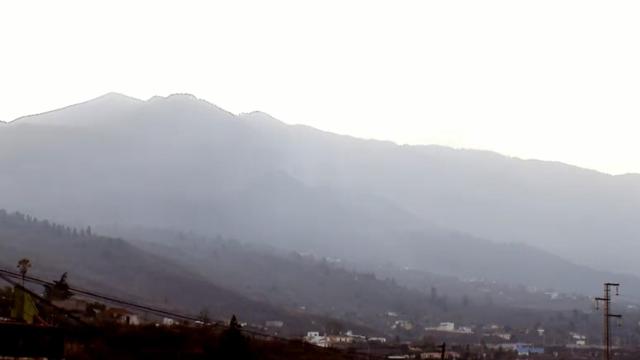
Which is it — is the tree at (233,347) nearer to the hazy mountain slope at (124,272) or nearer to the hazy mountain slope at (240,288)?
the hazy mountain slope at (240,288)

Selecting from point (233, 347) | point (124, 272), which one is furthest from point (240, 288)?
point (233, 347)

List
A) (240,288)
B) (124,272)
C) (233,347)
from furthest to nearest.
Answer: (240,288), (124,272), (233,347)

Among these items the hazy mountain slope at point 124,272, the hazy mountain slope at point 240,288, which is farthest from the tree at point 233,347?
the hazy mountain slope at point 124,272

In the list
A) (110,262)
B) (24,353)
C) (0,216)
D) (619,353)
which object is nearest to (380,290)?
(110,262)

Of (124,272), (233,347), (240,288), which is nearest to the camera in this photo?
(233,347)

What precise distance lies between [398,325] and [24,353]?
138 meters

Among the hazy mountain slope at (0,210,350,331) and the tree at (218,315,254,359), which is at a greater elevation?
the hazy mountain slope at (0,210,350,331)

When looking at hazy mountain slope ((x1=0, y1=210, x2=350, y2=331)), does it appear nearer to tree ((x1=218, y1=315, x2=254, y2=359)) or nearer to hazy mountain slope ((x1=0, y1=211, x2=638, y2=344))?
hazy mountain slope ((x1=0, y1=211, x2=638, y2=344))

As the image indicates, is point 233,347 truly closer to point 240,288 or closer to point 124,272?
point 124,272

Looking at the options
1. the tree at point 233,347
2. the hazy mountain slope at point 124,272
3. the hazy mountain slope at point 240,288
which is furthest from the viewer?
the hazy mountain slope at point 240,288

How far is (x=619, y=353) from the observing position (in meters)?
103

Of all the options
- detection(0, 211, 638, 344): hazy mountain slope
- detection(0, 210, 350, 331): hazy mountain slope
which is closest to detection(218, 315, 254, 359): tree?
detection(0, 211, 638, 344): hazy mountain slope

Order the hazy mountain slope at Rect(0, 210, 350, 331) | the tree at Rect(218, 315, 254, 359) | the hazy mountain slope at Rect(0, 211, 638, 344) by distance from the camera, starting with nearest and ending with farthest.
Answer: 1. the tree at Rect(218, 315, 254, 359)
2. the hazy mountain slope at Rect(0, 210, 350, 331)
3. the hazy mountain slope at Rect(0, 211, 638, 344)

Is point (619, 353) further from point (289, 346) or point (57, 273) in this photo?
point (57, 273)
